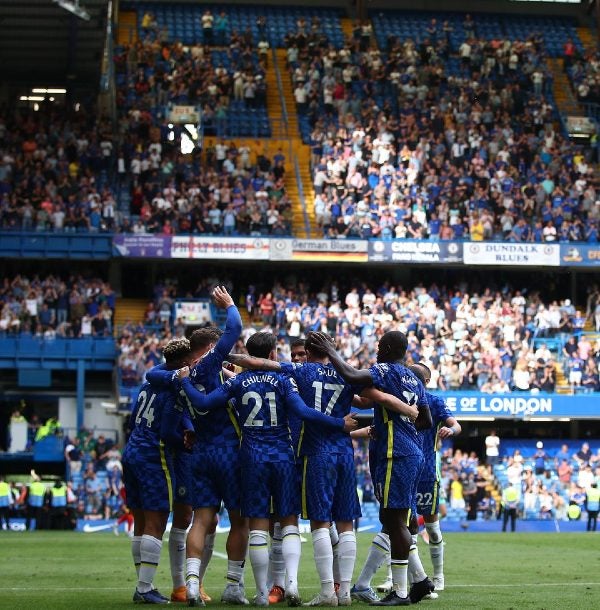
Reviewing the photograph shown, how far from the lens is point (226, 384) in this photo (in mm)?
11914

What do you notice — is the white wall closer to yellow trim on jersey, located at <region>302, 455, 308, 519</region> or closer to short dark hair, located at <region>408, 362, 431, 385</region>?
short dark hair, located at <region>408, 362, 431, 385</region>

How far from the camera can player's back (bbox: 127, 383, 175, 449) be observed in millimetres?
12359

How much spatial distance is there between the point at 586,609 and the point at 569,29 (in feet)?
161

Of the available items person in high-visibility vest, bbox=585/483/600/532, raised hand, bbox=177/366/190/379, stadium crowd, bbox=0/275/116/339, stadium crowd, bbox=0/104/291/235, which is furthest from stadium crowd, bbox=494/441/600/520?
raised hand, bbox=177/366/190/379

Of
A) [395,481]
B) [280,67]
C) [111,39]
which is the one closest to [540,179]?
[280,67]

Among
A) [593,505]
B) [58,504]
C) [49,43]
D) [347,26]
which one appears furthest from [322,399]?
[347,26]

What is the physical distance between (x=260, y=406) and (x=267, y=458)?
1.55 ft

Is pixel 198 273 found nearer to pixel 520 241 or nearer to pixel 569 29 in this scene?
pixel 520 241

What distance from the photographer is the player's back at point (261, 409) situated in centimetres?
1185

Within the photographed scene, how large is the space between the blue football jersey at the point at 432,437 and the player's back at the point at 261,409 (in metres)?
2.43

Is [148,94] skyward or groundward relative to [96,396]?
skyward

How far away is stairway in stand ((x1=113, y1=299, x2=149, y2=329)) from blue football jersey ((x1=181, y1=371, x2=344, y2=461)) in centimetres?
3118

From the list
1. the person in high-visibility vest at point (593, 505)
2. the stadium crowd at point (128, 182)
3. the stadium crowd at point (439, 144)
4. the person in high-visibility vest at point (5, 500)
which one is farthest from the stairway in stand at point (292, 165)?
the person in high-visibility vest at point (5, 500)

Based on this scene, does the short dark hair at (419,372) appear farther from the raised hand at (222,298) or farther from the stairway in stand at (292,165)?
the stairway in stand at (292,165)
